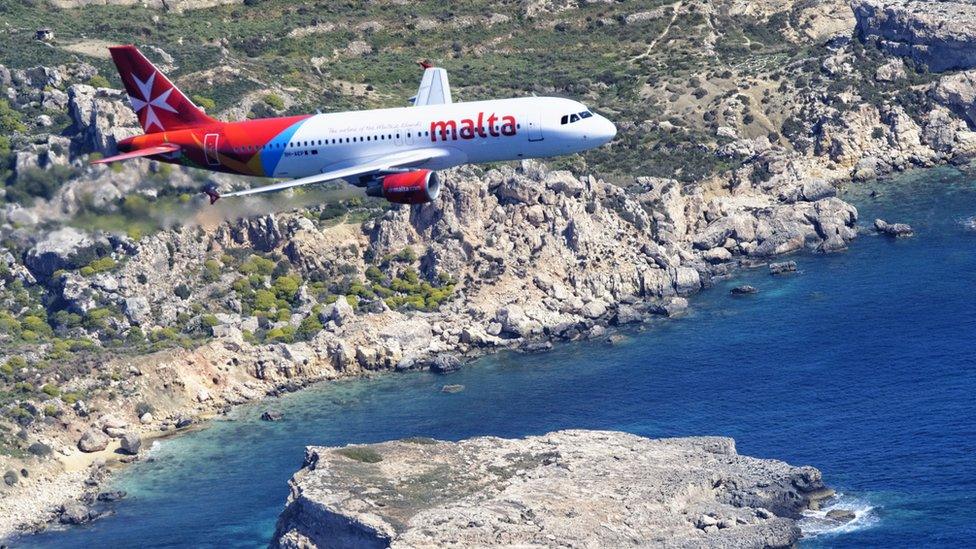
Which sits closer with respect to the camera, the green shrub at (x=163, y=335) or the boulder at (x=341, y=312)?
the green shrub at (x=163, y=335)

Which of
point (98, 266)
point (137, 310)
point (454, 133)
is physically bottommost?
point (137, 310)

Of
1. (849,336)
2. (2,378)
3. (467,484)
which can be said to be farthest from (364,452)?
(849,336)

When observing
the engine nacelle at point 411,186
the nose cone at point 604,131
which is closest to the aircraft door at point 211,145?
the engine nacelle at point 411,186

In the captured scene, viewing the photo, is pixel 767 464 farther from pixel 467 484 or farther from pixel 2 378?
pixel 2 378

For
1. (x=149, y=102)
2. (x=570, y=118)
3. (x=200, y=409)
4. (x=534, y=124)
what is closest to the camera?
(x=534, y=124)

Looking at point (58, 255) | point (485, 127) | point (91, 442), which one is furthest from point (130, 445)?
point (485, 127)

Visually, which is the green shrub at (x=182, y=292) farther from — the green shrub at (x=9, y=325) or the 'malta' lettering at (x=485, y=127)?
Answer: the 'malta' lettering at (x=485, y=127)

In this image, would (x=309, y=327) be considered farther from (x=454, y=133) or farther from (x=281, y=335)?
(x=454, y=133)
